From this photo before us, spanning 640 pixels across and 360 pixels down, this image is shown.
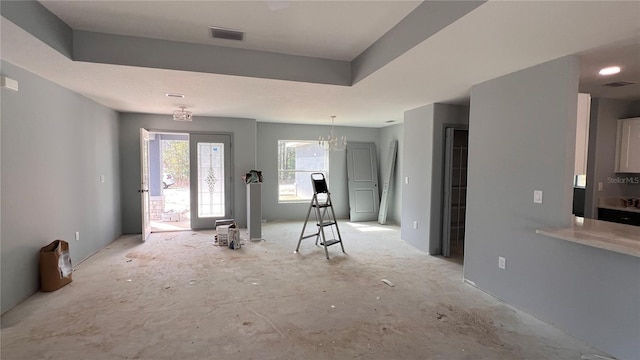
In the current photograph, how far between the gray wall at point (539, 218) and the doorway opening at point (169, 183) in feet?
17.7

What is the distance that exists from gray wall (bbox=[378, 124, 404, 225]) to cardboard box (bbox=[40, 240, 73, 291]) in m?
5.63

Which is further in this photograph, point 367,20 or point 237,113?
point 237,113

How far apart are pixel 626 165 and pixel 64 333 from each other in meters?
6.41

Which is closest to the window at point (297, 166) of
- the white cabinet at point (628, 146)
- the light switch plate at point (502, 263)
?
the light switch plate at point (502, 263)

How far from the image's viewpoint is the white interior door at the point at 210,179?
6.15 metres

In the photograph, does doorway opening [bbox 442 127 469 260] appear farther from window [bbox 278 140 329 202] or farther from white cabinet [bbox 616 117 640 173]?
window [bbox 278 140 329 202]

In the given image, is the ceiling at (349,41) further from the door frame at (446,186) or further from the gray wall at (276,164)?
the gray wall at (276,164)

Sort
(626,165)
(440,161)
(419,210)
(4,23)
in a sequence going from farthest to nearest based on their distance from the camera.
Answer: (419,210) < (440,161) < (626,165) < (4,23)

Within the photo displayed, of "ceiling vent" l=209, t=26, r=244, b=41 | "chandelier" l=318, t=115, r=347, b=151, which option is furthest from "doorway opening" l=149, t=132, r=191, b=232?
"ceiling vent" l=209, t=26, r=244, b=41

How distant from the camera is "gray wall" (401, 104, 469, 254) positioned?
454 cm

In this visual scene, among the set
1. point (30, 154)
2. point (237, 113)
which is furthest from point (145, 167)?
point (30, 154)

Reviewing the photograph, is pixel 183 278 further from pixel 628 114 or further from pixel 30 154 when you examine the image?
pixel 628 114

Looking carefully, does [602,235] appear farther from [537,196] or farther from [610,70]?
[610,70]

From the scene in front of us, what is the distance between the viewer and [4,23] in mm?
2010
